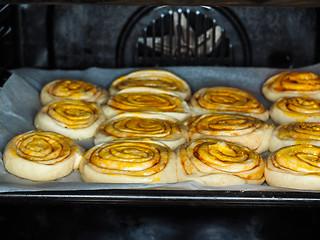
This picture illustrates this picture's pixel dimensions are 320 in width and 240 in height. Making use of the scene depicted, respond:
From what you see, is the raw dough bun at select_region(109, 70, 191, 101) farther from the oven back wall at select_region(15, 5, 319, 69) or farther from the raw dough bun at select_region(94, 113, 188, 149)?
the raw dough bun at select_region(94, 113, 188, 149)

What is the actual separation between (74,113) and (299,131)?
1283mm

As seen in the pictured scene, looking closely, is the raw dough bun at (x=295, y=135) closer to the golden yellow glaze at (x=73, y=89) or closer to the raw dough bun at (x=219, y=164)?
the raw dough bun at (x=219, y=164)

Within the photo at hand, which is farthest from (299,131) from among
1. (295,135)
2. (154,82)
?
(154,82)

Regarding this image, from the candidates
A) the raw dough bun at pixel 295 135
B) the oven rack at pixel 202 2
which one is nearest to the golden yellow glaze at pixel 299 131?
the raw dough bun at pixel 295 135

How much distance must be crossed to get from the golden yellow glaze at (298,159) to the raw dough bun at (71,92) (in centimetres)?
127

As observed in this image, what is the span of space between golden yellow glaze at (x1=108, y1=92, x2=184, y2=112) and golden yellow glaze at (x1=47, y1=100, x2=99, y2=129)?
0.50ft

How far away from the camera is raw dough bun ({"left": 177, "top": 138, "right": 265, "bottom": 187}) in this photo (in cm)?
204

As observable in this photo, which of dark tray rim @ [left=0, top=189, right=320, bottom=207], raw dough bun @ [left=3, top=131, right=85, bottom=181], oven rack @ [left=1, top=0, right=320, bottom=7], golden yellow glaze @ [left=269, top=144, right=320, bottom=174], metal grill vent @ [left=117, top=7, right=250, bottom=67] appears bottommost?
raw dough bun @ [left=3, top=131, right=85, bottom=181]

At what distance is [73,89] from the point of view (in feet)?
9.65

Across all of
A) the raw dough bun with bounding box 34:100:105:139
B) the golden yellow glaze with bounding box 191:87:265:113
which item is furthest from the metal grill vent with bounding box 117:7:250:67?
the raw dough bun with bounding box 34:100:105:139

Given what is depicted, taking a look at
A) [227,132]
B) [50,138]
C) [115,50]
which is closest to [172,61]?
[115,50]

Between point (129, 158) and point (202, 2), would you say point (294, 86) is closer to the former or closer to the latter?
point (129, 158)

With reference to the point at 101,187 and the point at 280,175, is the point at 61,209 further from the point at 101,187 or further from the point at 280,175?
the point at 280,175

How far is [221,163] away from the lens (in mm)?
2092
